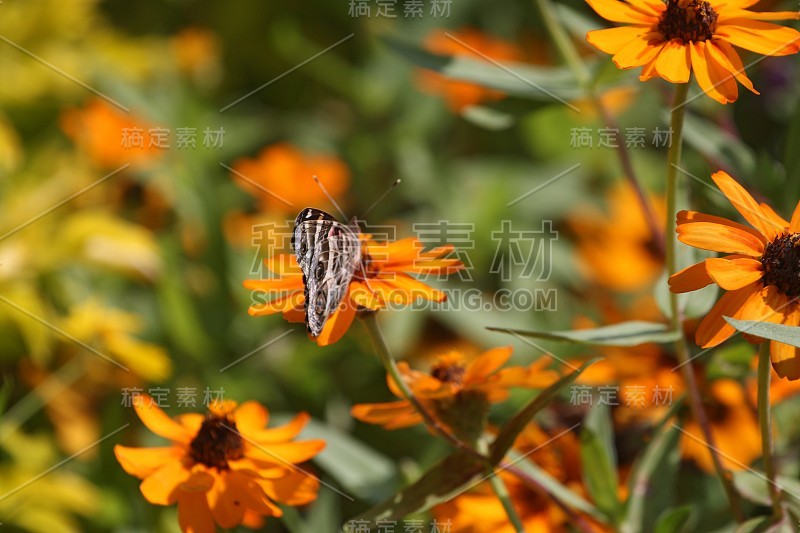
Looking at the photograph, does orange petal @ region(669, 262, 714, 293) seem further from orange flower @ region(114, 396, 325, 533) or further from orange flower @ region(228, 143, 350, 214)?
orange flower @ region(228, 143, 350, 214)

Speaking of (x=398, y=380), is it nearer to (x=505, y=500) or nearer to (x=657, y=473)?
(x=505, y=500)

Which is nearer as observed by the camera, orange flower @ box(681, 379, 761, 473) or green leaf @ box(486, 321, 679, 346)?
green leaf @ box(486, 321, 679, 346)

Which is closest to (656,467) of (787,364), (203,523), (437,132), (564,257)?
(787,364)

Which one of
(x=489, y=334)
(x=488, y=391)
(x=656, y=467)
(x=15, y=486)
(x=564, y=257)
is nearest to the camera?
(x=488, y=391)

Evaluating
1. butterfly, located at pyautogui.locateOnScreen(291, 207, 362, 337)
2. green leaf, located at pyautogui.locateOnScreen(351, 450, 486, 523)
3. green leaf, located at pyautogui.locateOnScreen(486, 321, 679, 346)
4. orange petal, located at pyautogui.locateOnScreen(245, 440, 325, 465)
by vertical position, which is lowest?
green leaf, located at pyautogui.locateOnScreen(351, 450, 486, 523)

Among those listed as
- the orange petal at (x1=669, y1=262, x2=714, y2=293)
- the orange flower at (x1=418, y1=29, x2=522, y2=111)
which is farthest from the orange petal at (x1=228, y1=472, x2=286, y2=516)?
the orange flower at (x1=418, y1=29, x2=522, y2=111)

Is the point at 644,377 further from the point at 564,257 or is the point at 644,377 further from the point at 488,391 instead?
the point at 564,257


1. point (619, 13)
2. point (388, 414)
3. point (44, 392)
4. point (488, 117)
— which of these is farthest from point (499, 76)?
point (44, 392)
